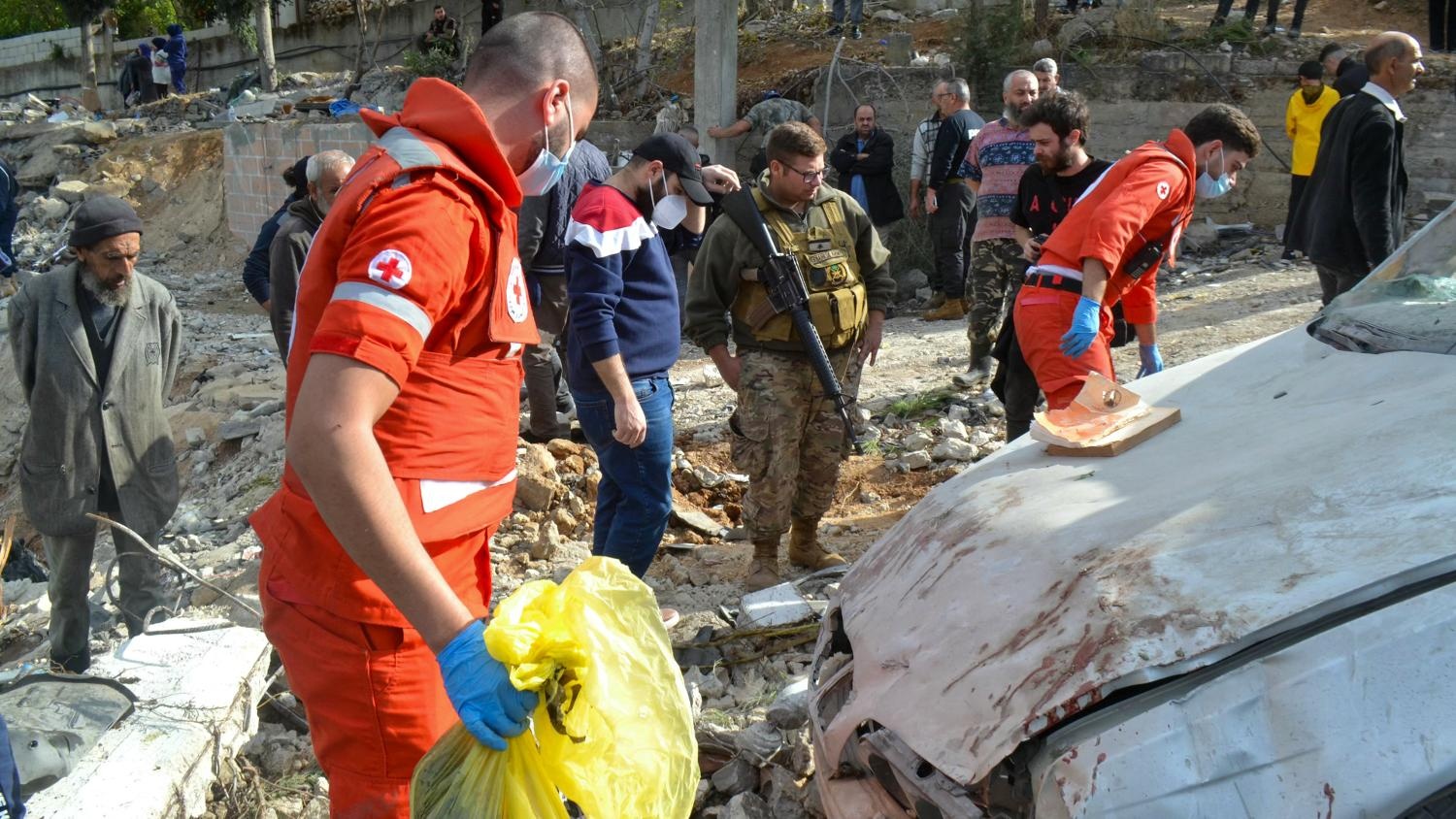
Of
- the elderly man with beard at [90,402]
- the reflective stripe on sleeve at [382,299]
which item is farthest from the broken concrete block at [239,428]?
the reflective stripe on sleeve at [382,299]

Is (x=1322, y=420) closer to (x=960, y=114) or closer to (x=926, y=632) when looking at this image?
(x=926, y=632)

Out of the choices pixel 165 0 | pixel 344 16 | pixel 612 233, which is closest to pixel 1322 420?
pixel 612 233

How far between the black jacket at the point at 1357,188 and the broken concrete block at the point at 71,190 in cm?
1908

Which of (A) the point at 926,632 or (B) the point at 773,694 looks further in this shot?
(B) the point at 773,694

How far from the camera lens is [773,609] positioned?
420 cm

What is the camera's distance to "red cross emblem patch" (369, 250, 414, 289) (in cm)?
168

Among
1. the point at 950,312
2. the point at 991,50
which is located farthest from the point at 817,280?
the point at 991,50

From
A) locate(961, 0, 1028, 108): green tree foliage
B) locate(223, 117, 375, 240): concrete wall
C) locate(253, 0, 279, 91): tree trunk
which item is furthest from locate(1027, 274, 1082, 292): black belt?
locate(253, 0, 279, 91): tree trunk

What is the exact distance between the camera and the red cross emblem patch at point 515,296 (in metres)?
Result: 1.97

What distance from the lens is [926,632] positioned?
2.17 meters

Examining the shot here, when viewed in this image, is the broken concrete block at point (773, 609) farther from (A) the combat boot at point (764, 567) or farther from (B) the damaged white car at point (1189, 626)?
(B) the damaged white car at point (1189, 626)

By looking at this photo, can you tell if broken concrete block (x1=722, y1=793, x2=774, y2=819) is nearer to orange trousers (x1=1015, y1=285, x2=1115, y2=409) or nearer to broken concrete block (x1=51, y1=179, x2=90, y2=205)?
orange trousers (x1=1015, y1=285, x2=1115, y2=409)

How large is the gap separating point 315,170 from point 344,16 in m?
21.1

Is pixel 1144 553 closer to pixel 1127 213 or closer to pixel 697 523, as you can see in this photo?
pixel 1127 213
